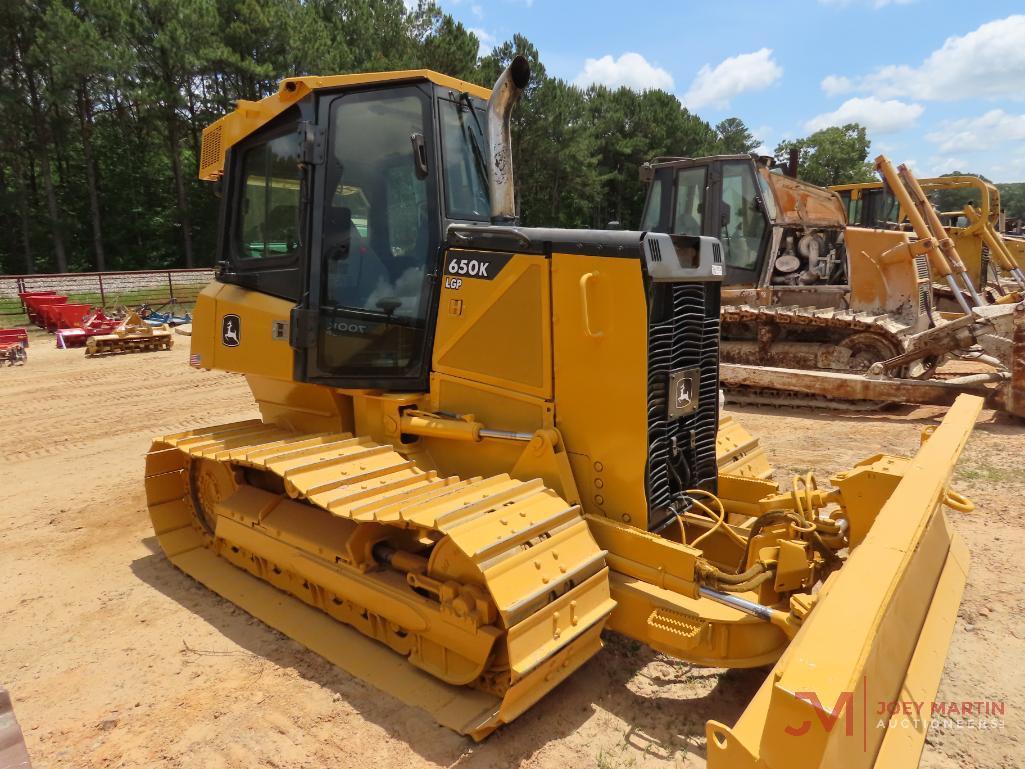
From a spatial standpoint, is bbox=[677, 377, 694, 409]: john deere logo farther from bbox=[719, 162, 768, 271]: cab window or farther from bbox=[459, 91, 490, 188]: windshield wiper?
bbox=[719, 162, 768, 271]: cab window

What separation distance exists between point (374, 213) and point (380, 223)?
0.06 metres

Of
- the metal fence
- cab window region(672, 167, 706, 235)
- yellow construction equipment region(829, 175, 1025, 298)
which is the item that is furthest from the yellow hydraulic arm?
the metal fence

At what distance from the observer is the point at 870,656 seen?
194 centimetres

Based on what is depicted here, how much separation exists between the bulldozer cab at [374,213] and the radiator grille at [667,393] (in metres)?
1.21

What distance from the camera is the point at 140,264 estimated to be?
2945 cm

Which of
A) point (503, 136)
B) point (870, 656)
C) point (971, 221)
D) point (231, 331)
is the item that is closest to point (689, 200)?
point (503, 136)

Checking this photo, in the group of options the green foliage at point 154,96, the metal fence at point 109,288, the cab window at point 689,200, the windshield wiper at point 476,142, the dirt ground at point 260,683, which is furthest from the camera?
the green foliage at point 154,96

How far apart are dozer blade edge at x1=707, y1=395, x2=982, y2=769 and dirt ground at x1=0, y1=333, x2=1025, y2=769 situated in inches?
12.7

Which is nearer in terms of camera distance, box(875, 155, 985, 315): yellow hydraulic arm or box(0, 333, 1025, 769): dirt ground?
box(0, 333, 1025, 769): dirt ground

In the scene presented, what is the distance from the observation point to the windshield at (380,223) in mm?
3574

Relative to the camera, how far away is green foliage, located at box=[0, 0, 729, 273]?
81.1ft

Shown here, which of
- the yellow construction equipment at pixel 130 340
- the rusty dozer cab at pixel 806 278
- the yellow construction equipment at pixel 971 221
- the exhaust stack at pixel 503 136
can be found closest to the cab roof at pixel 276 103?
the exhaust stack at pixel 503 136

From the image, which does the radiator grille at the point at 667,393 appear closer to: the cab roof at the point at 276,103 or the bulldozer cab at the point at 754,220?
the cab roof at the point at 276,103

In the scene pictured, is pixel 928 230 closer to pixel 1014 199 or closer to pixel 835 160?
pixel 835 160
